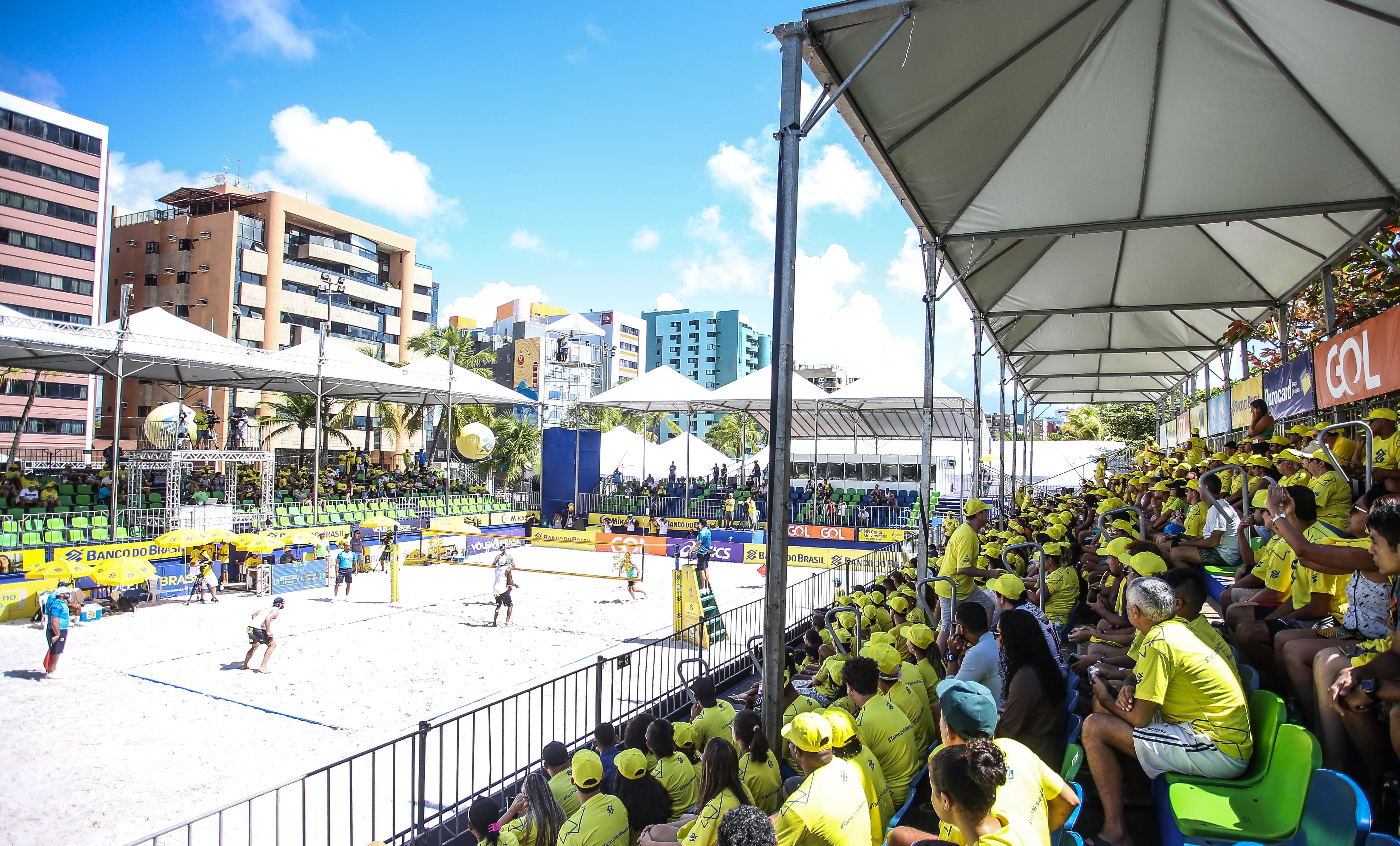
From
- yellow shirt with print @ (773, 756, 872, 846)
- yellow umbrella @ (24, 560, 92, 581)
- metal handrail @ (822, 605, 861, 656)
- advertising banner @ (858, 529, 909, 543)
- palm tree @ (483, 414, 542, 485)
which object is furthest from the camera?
palm tree @ (483, 414, 542, 485)

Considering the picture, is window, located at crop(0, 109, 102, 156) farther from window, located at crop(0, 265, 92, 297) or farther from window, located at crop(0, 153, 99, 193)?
window, located at crop(0, 265, 92, 297)

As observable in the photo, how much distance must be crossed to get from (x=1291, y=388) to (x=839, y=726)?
11456mm

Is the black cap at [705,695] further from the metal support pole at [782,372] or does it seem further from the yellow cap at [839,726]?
the yellow cap at [839,726]

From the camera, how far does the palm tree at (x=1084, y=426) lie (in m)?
57.8

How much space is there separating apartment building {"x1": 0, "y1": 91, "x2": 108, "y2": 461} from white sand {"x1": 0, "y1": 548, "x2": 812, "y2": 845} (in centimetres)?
3836

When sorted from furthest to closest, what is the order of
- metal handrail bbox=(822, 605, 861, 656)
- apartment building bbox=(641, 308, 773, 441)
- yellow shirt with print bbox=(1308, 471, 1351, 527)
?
1. apartment building bbox=(641, 308, 773, 441)
2. metal handrail bbox=(822, 605, 861, 656)
3. yellow shirt with print bbox=(1308, 471, 1351, 527)

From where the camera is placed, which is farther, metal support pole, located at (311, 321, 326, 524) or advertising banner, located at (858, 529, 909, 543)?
metal support pole, located at (311, 321, 326, 524)

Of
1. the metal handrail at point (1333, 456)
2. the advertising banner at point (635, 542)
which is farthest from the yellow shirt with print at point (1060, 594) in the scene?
the advertising banner at point (635, 542)

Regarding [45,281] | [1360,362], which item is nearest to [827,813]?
[1360,362]

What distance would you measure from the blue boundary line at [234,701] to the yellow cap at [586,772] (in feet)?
20.8

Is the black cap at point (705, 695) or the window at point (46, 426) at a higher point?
the window at point (46, 426)

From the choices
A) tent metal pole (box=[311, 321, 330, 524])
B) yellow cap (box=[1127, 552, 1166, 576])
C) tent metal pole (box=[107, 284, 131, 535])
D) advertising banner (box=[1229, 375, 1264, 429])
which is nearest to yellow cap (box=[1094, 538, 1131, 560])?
yellow cap (box=[1127, 552, 1166, 576])

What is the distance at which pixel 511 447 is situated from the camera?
156 ft

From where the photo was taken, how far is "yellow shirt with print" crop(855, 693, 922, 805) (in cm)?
433
